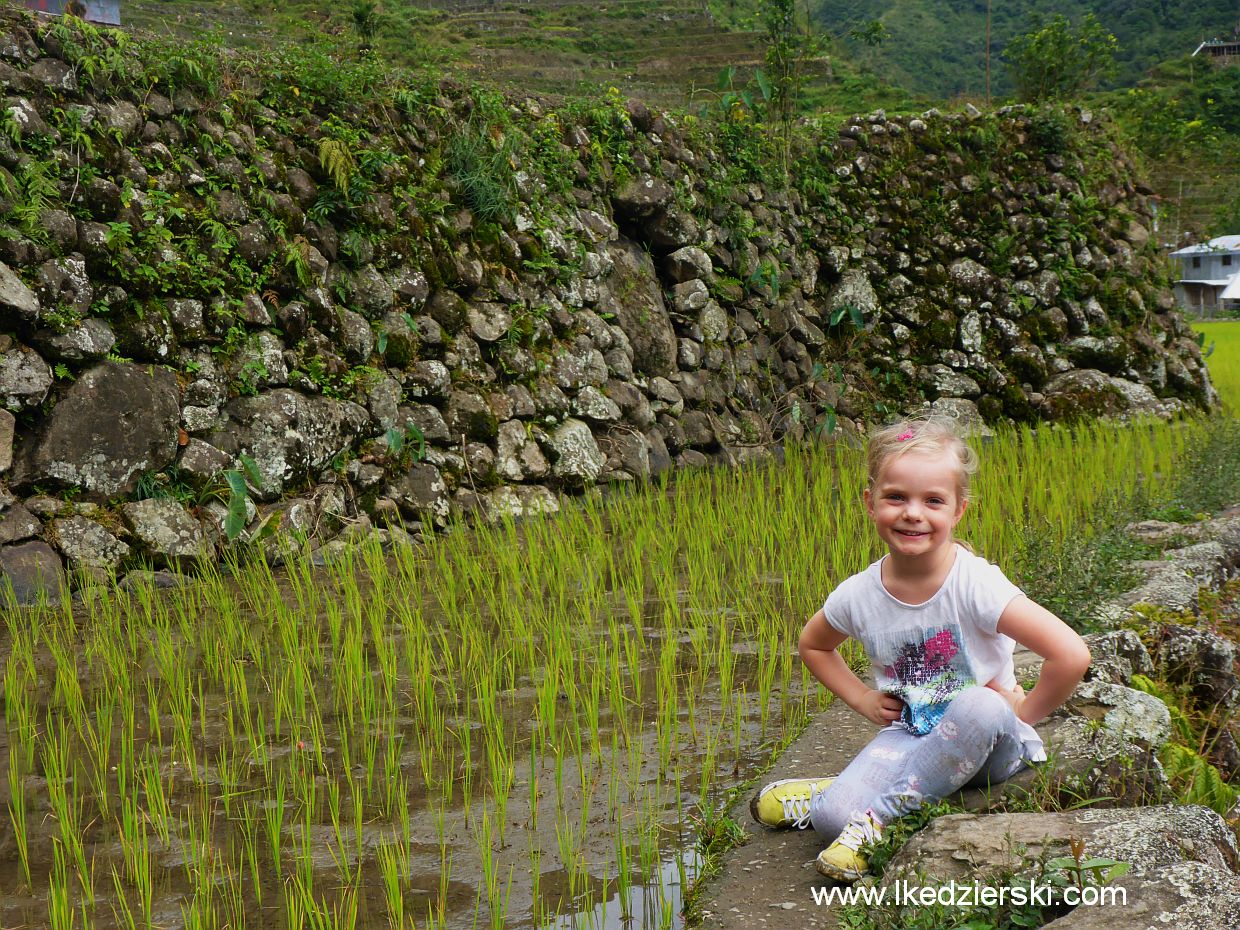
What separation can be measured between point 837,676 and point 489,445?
4.34 metres

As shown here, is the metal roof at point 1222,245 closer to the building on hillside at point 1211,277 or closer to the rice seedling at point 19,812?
the building on hillside at point 1211,277

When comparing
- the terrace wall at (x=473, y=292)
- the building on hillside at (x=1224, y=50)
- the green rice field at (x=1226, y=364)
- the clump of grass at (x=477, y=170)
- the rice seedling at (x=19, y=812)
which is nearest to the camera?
the rice seedling at (x=19, y=812)

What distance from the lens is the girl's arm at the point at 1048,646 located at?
7.06 feet

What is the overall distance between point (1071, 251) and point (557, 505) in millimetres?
6041

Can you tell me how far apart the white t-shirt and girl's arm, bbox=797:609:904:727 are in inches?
1.0

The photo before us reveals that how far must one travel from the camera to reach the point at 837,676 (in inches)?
96.3

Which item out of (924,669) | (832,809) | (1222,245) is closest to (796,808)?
(832,809)

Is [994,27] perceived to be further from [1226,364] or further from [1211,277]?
[1226,364]

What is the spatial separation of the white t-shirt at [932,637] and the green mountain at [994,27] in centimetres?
3471

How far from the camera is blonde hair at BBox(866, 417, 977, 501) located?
2268mm

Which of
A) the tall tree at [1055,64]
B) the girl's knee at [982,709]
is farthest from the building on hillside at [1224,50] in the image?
the girl's knee at [982,709]

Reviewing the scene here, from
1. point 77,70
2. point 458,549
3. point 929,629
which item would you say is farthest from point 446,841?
point 77,70

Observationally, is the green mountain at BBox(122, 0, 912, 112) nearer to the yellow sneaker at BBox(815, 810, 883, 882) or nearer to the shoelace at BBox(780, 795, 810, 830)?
the shoelace at BBox(780, 795, 810, 830)

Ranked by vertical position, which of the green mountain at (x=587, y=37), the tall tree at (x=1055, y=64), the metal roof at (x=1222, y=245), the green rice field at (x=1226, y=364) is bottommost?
the green rice field at (x=1226, y=364)
